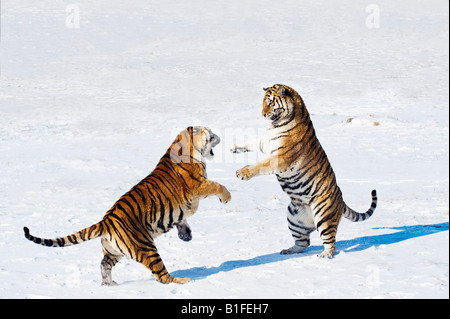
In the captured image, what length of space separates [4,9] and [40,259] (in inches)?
831

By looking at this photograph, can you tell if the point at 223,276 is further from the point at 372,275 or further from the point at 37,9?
the point at 37,9

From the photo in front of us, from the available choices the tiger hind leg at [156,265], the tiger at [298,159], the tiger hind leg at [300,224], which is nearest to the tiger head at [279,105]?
the tiger at [298,159]

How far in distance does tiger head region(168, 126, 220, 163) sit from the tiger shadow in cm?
105

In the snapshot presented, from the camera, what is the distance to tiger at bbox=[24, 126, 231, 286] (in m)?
5.59

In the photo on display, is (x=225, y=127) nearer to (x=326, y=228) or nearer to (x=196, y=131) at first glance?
(x=326, y=228)

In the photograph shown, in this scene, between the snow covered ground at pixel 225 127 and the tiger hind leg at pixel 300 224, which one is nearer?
the snow covered ground at pixel 225 127

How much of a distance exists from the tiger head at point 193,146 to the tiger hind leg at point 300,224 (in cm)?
123

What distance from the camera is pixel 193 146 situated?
6027 millimetres

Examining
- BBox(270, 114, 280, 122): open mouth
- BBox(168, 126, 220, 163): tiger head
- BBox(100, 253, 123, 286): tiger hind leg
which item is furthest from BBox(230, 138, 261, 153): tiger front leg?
BBox(100, 253, 123, 286): tiger hind leg

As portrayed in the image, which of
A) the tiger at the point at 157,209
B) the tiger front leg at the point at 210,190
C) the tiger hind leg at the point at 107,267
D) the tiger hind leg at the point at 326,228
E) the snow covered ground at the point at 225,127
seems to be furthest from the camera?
the tiger hind leg at the point at 326,228

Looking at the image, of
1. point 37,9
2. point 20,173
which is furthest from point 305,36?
point 20,173

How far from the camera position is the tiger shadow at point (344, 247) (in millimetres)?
6418

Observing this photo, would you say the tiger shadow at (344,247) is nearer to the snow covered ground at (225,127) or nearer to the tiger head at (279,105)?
the snow covered ground at (225,127)

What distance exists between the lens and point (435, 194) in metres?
9.52
